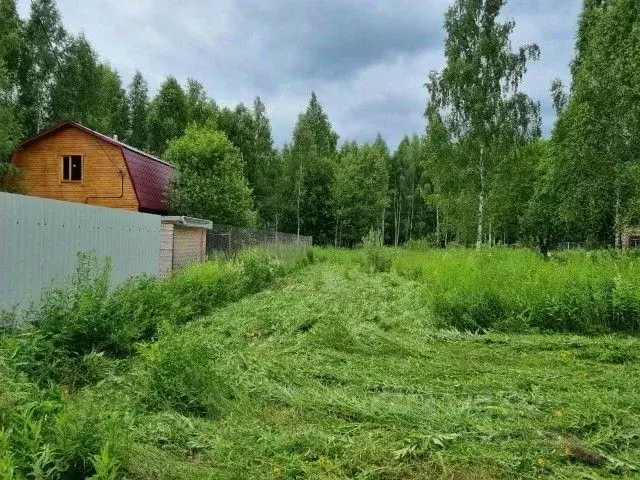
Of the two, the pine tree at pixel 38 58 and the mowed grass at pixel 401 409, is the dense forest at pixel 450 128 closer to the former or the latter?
the pine tree at pixel 38 58

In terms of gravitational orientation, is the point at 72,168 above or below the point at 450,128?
below

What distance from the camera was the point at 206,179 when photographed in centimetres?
1741

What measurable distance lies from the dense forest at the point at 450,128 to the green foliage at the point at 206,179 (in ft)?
0.18

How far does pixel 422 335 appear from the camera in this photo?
19.2ft

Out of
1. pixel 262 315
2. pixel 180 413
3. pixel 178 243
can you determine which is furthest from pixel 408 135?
pixel 180 413

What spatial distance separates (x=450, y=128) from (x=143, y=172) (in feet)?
43.3

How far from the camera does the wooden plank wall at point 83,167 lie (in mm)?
15680

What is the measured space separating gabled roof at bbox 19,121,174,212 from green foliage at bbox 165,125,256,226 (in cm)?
59

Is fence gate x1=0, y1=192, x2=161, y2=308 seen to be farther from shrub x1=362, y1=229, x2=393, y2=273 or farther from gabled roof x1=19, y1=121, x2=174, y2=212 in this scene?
shrub x1=362, y1=229, x2=393, y2=273

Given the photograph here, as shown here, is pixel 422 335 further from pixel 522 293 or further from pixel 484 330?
pixel 522 293

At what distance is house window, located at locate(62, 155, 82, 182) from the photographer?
1620 centimetres

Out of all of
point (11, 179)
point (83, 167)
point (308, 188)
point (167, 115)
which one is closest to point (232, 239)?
point (83, 167)

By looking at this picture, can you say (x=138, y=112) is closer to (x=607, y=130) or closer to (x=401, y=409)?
(x=607, y=130)

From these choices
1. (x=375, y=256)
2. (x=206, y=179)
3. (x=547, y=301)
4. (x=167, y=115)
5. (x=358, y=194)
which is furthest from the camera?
(x=358, y=194)
